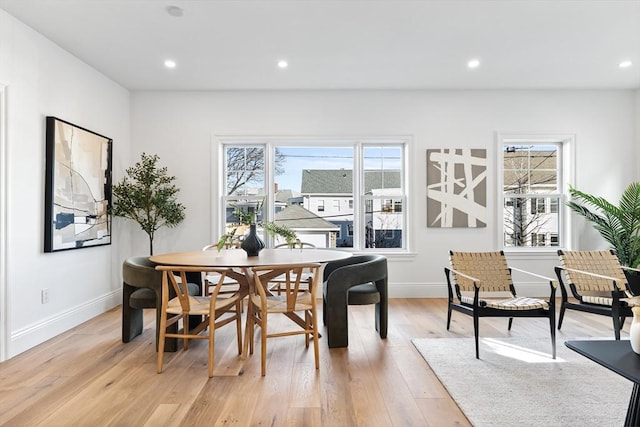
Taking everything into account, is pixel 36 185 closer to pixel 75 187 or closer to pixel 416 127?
pixel 75 187

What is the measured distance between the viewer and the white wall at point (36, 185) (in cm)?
314

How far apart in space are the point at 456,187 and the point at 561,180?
4.91 ft

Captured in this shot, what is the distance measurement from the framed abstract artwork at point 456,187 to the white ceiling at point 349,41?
35.8 inches

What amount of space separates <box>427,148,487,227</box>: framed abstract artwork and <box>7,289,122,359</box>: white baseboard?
4073 millimetres

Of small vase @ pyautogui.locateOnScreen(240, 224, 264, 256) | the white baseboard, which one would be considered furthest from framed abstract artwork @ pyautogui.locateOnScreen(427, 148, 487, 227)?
the white baseboard

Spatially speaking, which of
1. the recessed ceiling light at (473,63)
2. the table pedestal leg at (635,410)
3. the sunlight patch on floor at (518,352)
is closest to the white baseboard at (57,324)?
the sunlight patch on floor at (518,352)

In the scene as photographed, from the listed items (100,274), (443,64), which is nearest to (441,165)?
(443,64)

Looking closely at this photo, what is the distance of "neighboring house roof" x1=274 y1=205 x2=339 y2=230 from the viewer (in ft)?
17.4

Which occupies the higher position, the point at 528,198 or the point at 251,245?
the point at 528,198

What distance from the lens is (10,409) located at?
2227 mm

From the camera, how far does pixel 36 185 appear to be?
340 centimetres

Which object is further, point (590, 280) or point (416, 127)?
point (416, 127)

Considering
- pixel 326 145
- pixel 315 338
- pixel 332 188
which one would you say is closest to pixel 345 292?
pixel 315 338

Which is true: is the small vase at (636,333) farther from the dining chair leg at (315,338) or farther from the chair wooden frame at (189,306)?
the chair wooden frame at (189,306)
